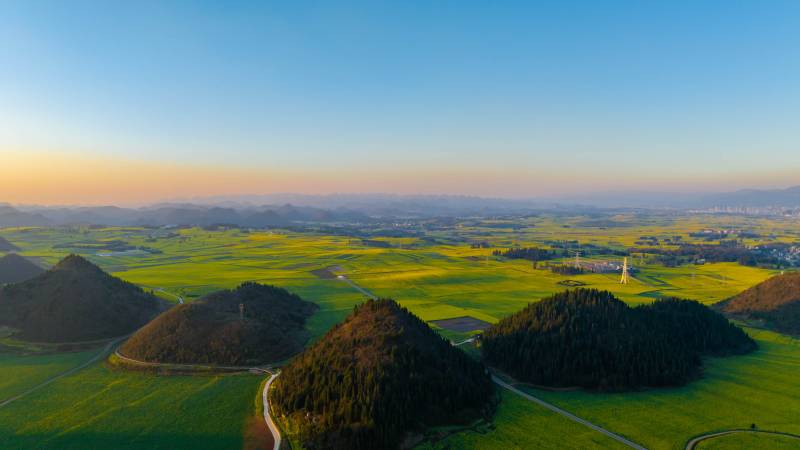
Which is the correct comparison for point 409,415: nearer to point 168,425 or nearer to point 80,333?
point 168,425

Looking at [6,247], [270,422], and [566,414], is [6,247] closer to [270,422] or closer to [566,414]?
[270,422]

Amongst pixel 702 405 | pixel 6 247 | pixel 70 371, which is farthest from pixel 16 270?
pixel 702 405

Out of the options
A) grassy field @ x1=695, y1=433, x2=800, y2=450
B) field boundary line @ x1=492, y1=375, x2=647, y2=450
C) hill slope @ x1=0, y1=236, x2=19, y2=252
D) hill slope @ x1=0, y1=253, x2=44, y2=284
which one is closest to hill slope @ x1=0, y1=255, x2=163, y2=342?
hill slope @ x1=0, y1=253, x2=44, y2=284

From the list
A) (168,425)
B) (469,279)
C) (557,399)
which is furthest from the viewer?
(469,279)

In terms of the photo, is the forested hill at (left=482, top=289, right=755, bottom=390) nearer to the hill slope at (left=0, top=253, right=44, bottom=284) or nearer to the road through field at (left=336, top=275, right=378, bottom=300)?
the road through field at (left=336, top=275, right=378, bottom=300)

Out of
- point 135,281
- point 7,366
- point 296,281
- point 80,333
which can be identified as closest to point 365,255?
point 296,281

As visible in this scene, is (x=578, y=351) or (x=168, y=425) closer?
(x=168, y=425)
